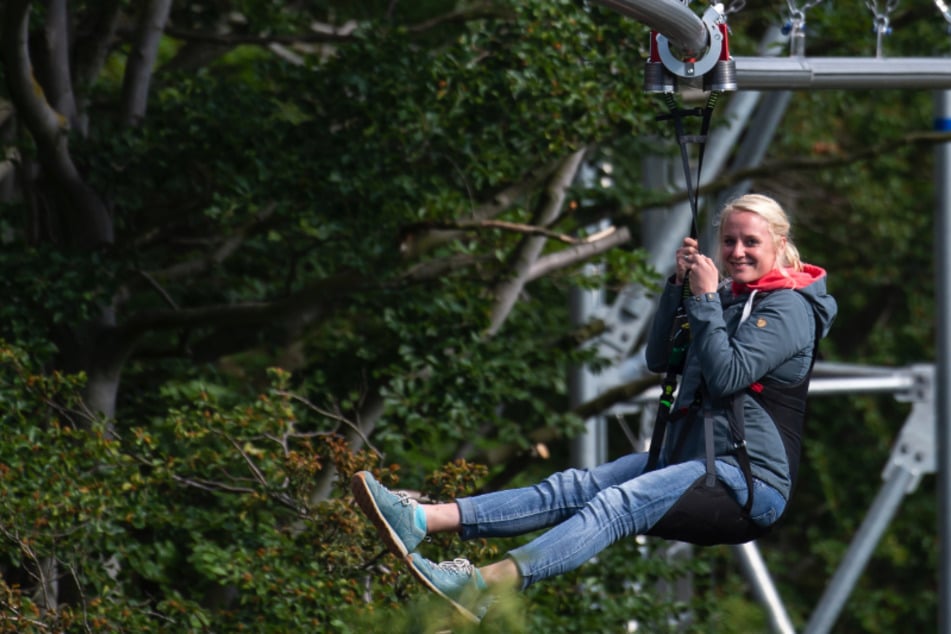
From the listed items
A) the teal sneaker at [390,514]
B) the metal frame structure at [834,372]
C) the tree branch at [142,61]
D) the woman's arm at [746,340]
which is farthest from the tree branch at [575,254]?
the teal sneaker at [390,514]

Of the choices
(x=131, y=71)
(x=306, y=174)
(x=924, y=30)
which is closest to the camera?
(x=306, y=174)

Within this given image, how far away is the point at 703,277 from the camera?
5.37 metres

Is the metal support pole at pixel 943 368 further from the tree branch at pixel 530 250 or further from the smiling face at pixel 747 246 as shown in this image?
the smiling face at pixel 747 246

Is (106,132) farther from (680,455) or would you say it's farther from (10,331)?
(680,455)

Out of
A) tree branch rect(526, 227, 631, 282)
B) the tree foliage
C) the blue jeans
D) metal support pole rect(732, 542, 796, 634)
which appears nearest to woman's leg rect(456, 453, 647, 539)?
the blue jeans

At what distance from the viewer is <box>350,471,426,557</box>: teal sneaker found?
17.0 ft

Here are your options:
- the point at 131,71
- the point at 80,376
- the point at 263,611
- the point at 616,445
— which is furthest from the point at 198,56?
the point at 616,445

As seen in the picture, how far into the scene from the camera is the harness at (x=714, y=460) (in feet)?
17.5

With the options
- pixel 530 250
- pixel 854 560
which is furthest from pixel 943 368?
pixel 530 250

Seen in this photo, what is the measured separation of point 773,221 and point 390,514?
59.6 inches

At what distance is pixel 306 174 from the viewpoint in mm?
8867

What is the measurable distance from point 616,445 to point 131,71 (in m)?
8.33

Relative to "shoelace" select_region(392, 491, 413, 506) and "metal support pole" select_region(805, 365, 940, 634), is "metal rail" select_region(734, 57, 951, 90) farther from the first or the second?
"metal support pole" select_region(805, 365, 940, 634)

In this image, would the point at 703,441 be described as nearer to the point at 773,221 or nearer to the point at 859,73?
the point at 773,221
